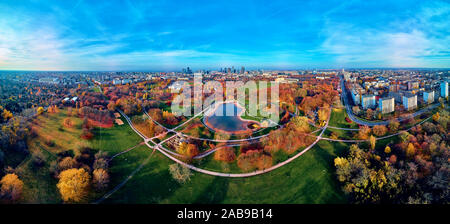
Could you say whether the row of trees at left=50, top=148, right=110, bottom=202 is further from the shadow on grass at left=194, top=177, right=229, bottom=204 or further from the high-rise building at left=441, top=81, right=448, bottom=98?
the high-rise building at left=441, top=81, right=448, bottom=98

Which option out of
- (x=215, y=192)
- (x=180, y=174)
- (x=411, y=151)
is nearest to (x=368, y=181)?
(x=411, y=151)

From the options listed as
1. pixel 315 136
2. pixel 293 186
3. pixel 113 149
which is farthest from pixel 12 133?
pixel 315 136

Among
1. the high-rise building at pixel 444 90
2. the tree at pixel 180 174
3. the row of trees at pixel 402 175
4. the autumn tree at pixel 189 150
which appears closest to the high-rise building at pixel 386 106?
the high-rise building at pixel 444 90

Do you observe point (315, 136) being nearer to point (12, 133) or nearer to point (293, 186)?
point (293, 186)

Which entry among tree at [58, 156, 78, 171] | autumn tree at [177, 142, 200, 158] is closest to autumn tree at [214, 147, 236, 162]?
autumn tree at [177, 142, 200, 158]

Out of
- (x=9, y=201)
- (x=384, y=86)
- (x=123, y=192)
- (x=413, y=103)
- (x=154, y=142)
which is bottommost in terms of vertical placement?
(x=123, y=192)

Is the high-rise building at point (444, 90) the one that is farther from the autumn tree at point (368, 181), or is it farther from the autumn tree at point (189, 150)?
the autumn tree at point (189, 150)

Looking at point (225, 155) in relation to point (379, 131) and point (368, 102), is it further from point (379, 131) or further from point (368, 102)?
point (368, 102)

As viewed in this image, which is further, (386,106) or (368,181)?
(386,106)
